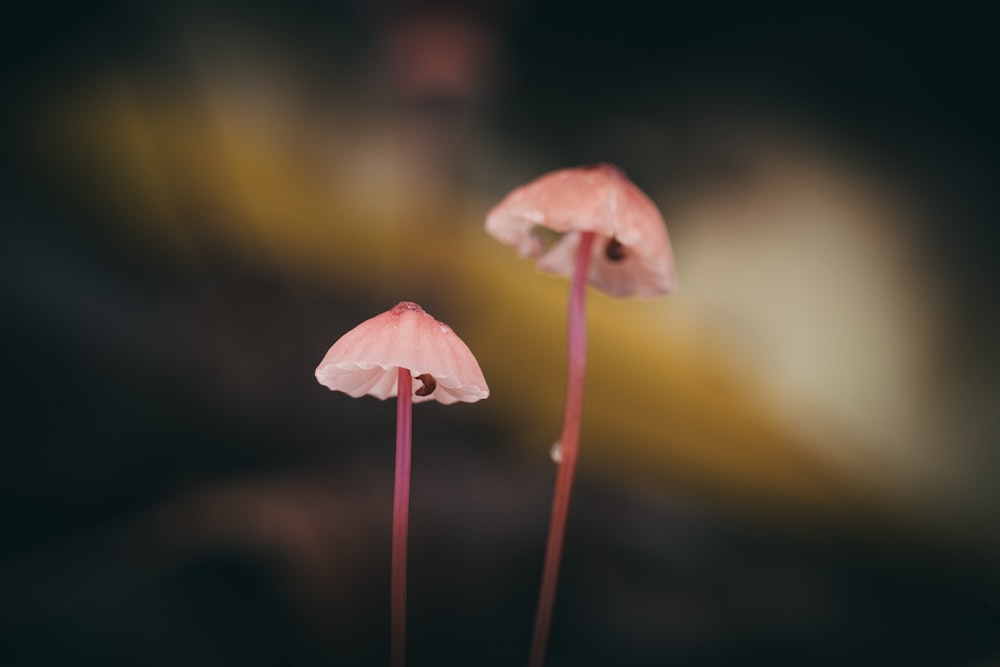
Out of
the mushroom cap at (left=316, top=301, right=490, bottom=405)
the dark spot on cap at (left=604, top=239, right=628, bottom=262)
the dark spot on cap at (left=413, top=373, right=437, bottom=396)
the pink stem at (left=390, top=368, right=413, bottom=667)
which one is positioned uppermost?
the dark spot on cap at (left=604, top=239, right=628, bottom=262)

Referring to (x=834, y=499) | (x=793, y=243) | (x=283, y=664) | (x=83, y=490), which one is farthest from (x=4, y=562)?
(x=793, y=243)

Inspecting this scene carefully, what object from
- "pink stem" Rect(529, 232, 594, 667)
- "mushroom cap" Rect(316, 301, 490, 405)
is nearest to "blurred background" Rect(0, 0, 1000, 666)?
"pink stem" Rect(529, 232, 594, 667)

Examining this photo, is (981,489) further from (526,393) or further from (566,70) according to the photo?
(566,70)

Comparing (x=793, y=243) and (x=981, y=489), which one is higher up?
(x=793, y=243)

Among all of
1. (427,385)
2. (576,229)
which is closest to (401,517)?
(427,385)

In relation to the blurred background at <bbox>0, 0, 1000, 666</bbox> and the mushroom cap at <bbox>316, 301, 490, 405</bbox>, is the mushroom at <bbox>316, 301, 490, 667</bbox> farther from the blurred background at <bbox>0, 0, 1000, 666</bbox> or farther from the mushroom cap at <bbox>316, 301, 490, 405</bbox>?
the blurred background at <bbox>0, 0, 1000, 666</bbox>
